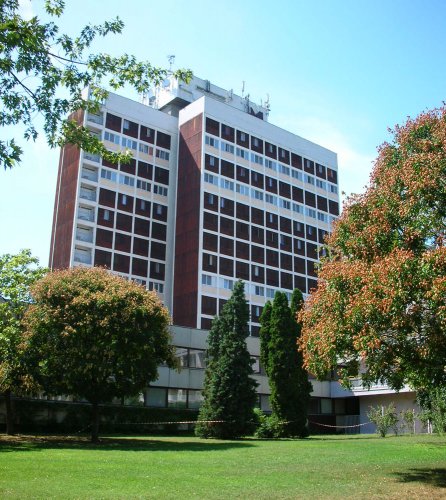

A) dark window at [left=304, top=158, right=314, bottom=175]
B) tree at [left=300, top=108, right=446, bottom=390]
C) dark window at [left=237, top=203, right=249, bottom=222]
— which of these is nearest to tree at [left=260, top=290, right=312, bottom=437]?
tree at [left=300, top=108, right=446, bottom=390]

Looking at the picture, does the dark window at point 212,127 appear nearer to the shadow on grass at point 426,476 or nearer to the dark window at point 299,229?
the dark window at point 299,229

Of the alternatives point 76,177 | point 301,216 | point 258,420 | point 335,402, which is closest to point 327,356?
point 258,420

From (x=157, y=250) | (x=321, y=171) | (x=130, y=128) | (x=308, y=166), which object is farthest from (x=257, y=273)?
(x=130, y=128)

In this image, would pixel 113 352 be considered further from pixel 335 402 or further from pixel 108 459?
pixel 335 402

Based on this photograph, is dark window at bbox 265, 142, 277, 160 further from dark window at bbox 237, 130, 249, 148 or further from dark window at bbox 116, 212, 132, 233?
dark window at bbox 116, 212, 132, 233

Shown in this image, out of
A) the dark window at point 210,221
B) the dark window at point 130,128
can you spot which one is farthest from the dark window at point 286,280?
the dark window at point 130,128

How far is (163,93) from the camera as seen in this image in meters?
88.9

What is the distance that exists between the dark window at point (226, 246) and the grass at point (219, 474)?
5415 cm

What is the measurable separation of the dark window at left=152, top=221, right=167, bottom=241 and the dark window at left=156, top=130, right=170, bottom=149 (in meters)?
11.4

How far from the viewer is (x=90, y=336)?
27141 millimetres

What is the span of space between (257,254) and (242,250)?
285cm

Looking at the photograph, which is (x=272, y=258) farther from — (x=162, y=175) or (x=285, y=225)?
(x=162, y=175)

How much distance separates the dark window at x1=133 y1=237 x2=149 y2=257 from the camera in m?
75.1

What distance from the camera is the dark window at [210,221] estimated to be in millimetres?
75062
